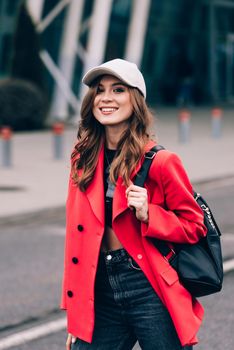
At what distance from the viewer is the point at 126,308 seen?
377cm

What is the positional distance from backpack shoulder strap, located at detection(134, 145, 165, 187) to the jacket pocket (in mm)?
349

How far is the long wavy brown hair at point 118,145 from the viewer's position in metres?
3.69

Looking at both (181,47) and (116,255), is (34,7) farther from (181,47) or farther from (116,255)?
(116,255)

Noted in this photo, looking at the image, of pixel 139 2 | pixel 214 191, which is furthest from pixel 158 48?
pixel 214 191

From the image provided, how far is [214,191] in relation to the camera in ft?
48.6

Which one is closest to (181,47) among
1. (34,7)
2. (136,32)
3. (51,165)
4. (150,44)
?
(150,44)

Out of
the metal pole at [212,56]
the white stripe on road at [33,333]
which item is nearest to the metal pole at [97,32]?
the metal pole at [212,56]

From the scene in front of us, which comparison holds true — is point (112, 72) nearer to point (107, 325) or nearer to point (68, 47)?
point (107, 325)

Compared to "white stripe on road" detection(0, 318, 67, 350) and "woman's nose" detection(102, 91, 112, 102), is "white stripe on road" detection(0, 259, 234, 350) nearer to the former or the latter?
"white stripe on road" detection(0, 318, 67, 350)

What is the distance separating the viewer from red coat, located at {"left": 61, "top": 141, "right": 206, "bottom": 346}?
12.0ft

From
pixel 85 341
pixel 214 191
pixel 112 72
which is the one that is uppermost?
pixel 112 72

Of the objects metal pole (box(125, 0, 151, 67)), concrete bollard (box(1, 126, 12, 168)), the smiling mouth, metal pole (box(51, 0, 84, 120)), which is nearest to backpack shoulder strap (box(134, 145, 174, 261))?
the smiling mouth

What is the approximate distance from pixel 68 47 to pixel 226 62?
54.3 feet

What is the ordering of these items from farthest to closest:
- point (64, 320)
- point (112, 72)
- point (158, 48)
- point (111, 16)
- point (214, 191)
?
point (158, 48) < point (111, 16) < point (214, 191) < point (64, 320) < point (112, 72)
